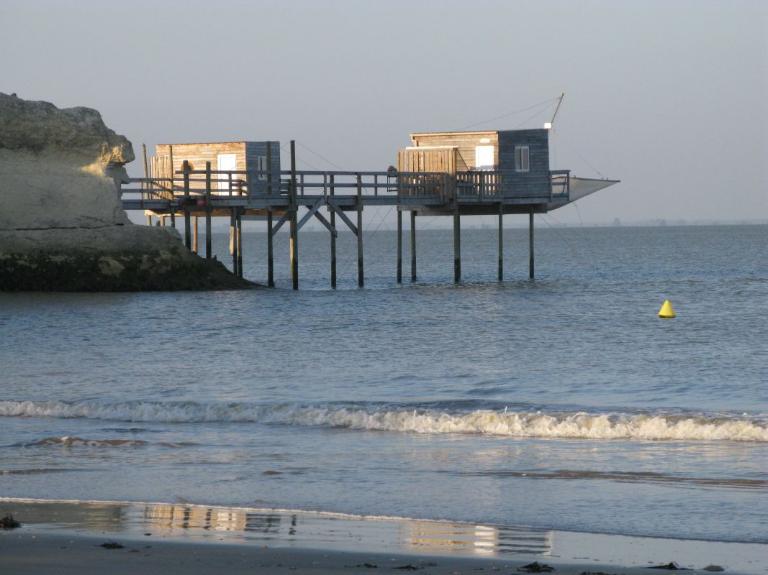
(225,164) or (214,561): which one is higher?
(225,164)

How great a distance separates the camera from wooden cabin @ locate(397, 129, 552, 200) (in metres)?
47.8

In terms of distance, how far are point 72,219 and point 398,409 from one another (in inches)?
941

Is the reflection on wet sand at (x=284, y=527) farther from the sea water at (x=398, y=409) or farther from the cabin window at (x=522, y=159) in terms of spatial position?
the cabin window at (x=522, y=159)

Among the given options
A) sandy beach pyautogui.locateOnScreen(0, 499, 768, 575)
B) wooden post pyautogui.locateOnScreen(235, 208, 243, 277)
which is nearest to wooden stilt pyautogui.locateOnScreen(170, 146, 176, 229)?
wooden post pyautogui.locateOnScreen(235, 208, 243, 277)

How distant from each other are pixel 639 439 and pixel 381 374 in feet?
27.6

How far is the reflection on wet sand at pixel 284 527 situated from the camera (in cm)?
1023

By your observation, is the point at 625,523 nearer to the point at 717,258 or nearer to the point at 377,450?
the point at 377,450

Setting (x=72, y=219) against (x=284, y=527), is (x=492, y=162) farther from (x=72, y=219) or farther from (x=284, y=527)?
(x=284, y=527)

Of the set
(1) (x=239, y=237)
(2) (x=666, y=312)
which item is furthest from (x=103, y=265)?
(2) (x=666, y=312)

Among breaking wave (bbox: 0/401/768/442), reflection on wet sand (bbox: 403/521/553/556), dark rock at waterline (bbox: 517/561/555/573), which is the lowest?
breaking wave (bbox: 0/401/768/442)

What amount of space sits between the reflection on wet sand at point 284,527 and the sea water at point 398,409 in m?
0.39

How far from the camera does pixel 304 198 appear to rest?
44406mm

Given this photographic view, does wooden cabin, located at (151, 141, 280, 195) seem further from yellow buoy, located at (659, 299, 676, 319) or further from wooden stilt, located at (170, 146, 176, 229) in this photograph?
yellow buoy, located at (659, 299, 676, 319)

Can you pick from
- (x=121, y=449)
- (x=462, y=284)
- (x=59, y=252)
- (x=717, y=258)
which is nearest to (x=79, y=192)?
(x=59, y=252)
